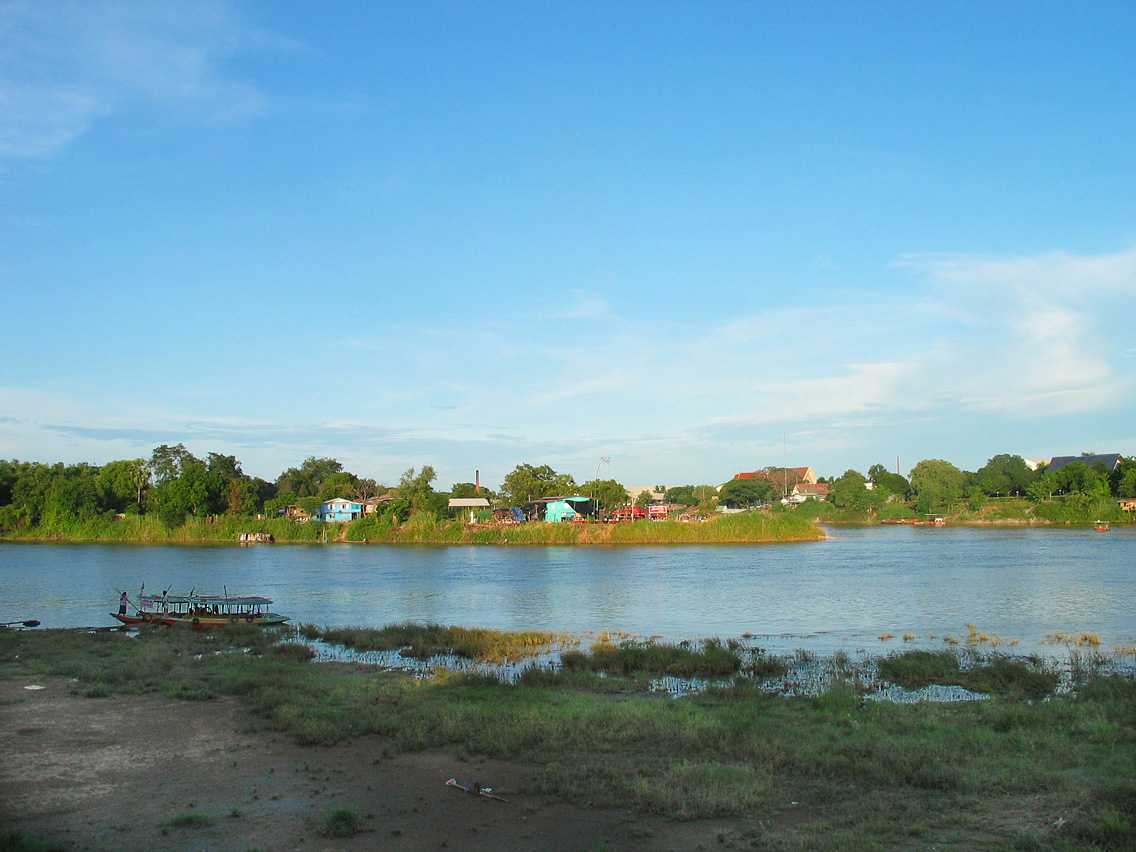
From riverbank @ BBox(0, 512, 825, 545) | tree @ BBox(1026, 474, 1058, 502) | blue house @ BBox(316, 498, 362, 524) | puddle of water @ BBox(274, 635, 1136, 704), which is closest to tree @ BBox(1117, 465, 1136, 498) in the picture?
tree @ BBox(1026, 474, 1058, 502)

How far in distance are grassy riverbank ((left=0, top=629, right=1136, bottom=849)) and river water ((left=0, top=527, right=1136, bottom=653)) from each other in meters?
12.4

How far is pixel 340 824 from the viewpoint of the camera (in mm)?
11719

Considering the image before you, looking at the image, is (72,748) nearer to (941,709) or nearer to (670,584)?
(941,709)

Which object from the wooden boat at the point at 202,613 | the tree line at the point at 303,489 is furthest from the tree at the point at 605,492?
the wooden boat at the point at 202,613

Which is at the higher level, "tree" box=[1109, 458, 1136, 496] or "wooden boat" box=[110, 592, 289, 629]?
"tree" box=[1109, 458, 1136, 496]

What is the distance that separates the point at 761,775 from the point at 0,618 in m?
42.3

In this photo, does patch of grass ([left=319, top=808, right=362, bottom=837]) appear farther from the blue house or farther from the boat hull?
the blue house

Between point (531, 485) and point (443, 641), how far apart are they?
102 meters

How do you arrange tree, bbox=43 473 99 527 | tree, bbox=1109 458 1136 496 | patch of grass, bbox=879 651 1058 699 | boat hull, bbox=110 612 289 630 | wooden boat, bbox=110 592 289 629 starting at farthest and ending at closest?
tree, bbox=1109 458 1136 496
tree, bbox=43 473 99 527
wooden boat, bbox=110 592 289 629
boat hull, bbox=110 612 289 630
patch of grass, bbox=879 651 1058 699

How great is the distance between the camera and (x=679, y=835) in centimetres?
1153

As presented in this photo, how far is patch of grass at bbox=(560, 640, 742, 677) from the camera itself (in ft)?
80.5

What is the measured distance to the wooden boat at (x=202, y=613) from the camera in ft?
120

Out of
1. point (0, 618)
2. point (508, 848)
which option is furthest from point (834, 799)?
point (0, 618)

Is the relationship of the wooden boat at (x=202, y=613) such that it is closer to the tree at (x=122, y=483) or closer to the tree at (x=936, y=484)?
the tree at (x=122, y=483)
